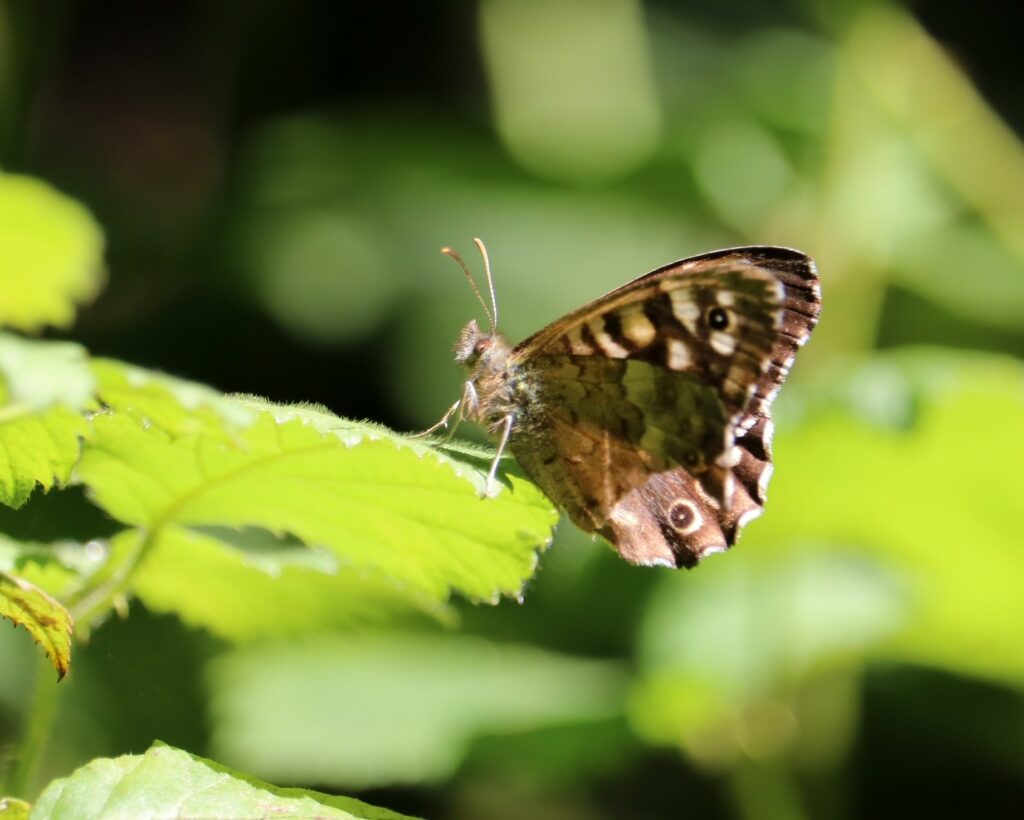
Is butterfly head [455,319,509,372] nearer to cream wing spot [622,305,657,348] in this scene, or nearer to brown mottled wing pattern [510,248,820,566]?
brown mottled wing pattern [510,248,820,566]

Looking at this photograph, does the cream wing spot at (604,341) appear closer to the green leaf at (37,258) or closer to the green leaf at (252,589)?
the green leaf at (252,589)

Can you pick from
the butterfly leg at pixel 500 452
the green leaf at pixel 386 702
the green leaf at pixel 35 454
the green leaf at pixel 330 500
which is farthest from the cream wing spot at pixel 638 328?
the green leaf at pixel 386 702

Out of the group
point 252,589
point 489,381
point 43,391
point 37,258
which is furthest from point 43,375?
point 37,258

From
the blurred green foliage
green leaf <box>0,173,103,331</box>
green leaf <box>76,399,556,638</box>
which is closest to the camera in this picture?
green leaf <box>76,399,556,638</box>

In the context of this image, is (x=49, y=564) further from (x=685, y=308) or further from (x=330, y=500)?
(x=685, y=308)

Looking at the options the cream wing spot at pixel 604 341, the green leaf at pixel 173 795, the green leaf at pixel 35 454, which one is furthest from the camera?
the cream wing spot at pixel 604 341

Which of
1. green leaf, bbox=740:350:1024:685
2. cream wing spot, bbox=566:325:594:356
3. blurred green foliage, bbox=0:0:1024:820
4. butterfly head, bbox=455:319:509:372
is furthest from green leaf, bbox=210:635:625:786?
cream wing spot, bbox=566:325:594:356

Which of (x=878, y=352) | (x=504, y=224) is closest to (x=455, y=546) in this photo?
(x=878, y=352)
